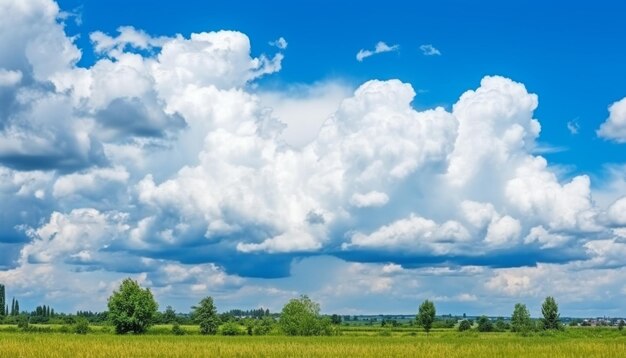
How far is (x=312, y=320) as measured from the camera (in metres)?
108

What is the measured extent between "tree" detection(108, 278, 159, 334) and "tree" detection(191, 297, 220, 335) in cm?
2201

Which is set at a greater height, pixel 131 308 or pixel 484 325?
pixel 131 308

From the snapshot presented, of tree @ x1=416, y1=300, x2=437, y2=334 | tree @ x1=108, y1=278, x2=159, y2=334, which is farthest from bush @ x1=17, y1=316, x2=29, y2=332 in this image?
tree @ x1=416, y1=300, x2=437, y2=334

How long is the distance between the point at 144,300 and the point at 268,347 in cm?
5009

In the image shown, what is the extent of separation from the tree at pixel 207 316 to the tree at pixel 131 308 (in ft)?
72.2

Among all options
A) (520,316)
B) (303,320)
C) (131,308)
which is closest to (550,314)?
(520,316)

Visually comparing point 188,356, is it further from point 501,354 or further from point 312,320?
point 312,320

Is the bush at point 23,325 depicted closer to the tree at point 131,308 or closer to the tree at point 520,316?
the tree at point 131,308

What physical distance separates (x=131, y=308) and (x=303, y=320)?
25.4 meters

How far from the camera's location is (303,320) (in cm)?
10744

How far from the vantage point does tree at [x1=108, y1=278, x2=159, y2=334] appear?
99.2m

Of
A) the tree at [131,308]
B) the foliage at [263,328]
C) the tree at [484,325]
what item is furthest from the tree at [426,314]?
the tree at [131,308]

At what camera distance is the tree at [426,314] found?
497 ft

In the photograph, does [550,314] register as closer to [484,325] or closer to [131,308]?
[484,325]
